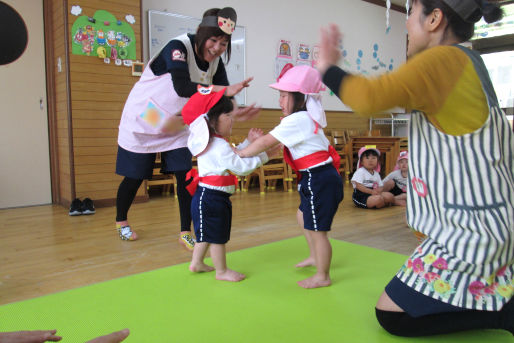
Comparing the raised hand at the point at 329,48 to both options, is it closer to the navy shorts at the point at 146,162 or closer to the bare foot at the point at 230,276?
the bare foot at the point at 230,276

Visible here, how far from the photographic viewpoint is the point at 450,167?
1166 millimetres

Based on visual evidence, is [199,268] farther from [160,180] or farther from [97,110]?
[160,180]

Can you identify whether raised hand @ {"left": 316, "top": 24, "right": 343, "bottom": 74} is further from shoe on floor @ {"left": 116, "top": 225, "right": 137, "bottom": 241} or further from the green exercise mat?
shoe on floor @ {"left": 116, "top": 225, "right": 137, "bottom": 241}

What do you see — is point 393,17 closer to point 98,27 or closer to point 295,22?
point 295,22

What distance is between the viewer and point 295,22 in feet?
20.6

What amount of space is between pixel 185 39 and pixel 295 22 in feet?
14.3

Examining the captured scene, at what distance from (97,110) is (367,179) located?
2.80 meters

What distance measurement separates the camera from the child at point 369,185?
3902 mm

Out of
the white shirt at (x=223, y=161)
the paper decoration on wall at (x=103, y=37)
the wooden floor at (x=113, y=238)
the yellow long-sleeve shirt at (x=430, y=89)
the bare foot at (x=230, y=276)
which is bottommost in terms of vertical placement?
the wooden floor at (x=113, y=238)

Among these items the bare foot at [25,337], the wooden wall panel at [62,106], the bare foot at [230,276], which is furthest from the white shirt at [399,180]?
the bare foot at [25,337]

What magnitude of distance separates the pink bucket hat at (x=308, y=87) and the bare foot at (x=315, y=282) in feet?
2.25

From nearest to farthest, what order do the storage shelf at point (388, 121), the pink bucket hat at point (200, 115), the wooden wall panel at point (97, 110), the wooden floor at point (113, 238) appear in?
the pink bucket hat at point (200, 115)
the wooden floor at point (113, 238)
the wooden wall panel at point (97, 110)
the storage shelf at point (388, 121)

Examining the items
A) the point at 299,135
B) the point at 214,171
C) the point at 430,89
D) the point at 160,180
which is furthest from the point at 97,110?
the point at 430,89

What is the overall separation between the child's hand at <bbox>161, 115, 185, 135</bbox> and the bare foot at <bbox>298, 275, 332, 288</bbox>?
1242 millimetres
